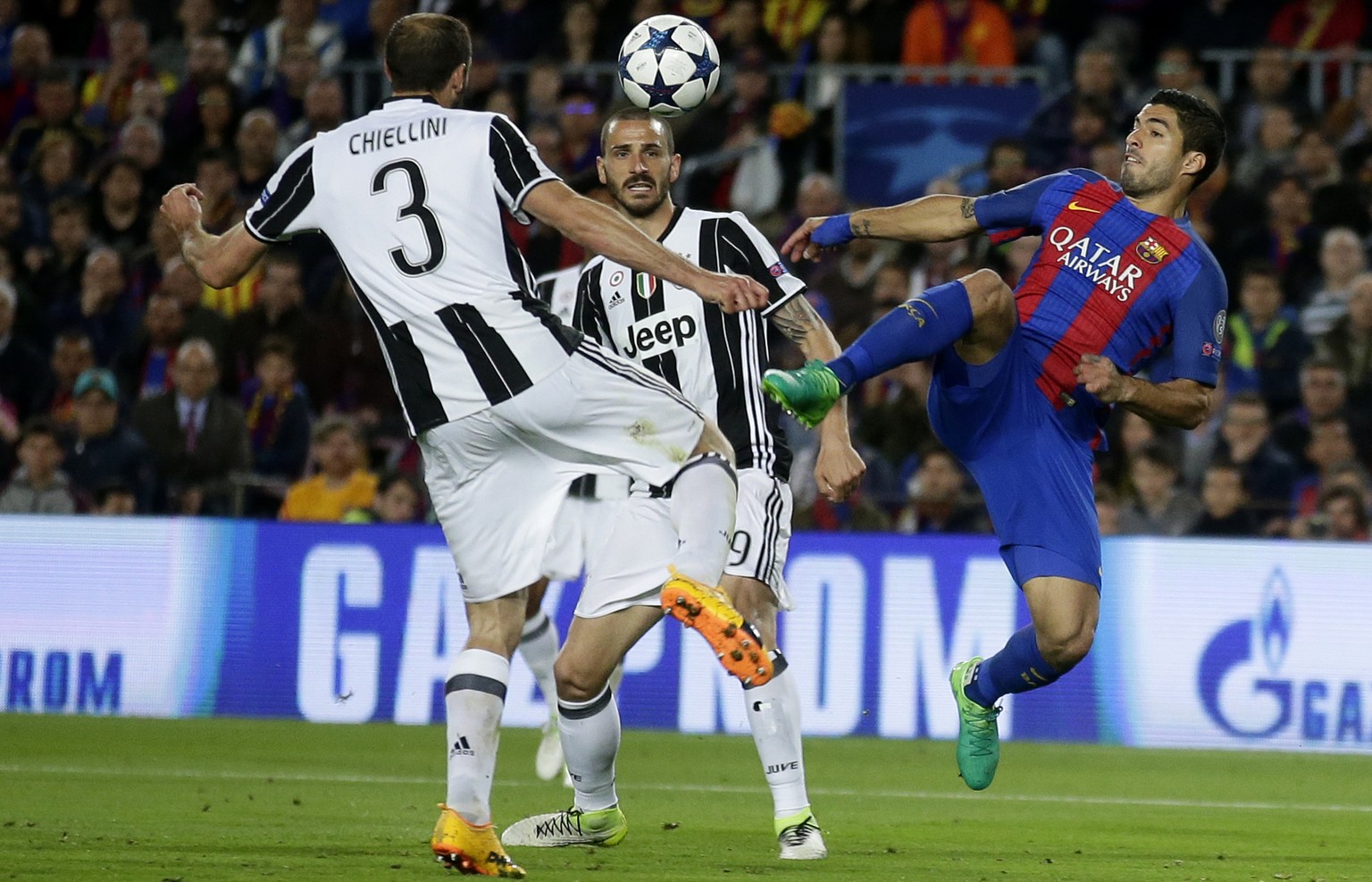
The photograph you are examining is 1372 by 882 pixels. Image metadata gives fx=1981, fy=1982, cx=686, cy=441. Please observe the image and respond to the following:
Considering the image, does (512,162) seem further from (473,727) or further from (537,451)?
(473,727)

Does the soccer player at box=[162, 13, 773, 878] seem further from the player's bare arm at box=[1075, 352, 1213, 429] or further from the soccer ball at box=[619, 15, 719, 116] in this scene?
the soccer ball at box=[619, 15, 719, 116]

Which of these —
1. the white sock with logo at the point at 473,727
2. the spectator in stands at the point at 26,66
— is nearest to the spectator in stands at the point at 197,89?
the spectator in stands at the point at 26,66

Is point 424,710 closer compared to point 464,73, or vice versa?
point 464,73

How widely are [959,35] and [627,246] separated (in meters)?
10.3

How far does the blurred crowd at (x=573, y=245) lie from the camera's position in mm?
12422

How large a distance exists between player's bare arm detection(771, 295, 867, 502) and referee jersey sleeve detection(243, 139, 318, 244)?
5.48ft

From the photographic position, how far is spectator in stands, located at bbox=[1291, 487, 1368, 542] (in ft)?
37.9

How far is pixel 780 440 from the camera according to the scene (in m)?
7.03

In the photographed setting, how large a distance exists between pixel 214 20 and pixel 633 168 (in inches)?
411

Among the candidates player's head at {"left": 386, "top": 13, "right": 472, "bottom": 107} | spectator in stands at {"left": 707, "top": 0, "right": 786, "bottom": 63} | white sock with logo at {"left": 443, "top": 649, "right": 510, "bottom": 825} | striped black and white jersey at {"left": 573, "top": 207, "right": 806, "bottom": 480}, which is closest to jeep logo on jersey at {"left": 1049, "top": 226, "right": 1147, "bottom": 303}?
striped black and white jersey at {"left": 573, "top": 207, "right": 806, "bottom": 480}

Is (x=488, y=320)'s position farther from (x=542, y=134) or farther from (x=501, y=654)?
(x=542, y=134)

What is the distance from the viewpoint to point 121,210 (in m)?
15.0

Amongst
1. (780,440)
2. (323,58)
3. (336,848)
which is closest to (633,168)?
(780,440)

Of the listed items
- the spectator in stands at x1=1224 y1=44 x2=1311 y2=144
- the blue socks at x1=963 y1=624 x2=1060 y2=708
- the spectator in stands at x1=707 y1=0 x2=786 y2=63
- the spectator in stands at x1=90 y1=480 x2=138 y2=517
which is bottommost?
the spectator in stands at x1=90 y1=480 x2=138 y2=517
